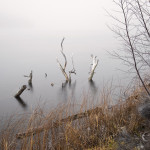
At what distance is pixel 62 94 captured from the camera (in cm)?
1284

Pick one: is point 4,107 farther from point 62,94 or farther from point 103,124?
point 103,124

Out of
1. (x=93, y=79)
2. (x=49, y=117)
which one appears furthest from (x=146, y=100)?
(x=93, y=79)

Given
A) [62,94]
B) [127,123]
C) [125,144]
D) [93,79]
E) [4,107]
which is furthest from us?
[93,79]

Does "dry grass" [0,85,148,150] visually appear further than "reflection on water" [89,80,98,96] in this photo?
No

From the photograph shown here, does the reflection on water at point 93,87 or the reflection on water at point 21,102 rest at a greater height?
the reflection on water at point 93,87

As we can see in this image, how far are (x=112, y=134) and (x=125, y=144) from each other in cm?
48

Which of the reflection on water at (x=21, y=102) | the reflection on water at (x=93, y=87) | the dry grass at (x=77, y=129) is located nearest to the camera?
the dry grass at (x=77, y=129)

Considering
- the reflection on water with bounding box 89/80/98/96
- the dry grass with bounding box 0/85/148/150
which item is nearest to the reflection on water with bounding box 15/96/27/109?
the reflection on water with bounding box 89/80/98/96

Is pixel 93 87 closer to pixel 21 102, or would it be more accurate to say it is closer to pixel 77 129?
pixel 21 102

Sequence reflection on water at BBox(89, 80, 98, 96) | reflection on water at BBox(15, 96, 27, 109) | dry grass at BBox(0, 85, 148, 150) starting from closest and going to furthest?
dry grass at BBox(0, 85, 148, 150) → reflection on water at BBox(15, 96, 27, 109) → reflection on water at BBox(89, 80, 98, 96)

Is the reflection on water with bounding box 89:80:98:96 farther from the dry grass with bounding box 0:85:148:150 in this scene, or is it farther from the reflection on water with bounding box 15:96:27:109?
the dry grass with bounding box 0:85:148:150

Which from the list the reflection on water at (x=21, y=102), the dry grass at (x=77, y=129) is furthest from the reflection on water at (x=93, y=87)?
the dry grass at (x=77, y=129)

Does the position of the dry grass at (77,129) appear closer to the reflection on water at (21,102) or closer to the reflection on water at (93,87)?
the reflection on water at (21,102)

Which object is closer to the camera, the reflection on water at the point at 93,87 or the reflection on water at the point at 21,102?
the reflection on water at the point at 21,102
